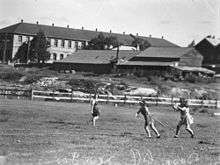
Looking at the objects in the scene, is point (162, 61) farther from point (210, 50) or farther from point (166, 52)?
point (210, 50)

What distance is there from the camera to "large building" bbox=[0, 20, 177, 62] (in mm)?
103125

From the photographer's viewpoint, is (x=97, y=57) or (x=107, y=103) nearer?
→ (x=107, y=103)

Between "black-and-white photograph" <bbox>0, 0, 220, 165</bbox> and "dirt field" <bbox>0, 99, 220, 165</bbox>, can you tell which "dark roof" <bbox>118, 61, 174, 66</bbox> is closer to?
"black-and-white photograph" <bbox>0, 0, 220, 165</bbox>

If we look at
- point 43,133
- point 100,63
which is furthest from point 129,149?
point 100,63

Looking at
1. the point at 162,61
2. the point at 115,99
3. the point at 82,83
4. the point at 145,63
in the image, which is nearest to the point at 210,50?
the point at 162,61

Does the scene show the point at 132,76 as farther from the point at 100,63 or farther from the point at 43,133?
the point at 43,133

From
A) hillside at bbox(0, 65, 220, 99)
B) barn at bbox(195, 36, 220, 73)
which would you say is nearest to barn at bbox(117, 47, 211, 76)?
barn at bbox(195, 36, 220, 73)

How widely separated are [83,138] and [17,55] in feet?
290

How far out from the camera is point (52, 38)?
367 feet

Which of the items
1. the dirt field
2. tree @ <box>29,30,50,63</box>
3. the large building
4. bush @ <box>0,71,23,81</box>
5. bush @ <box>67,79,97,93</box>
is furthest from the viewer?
the large building

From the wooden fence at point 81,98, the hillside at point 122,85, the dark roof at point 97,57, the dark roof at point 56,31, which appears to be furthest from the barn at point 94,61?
the wooden fence at point 81,98

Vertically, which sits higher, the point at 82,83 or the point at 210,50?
the point at 210,50

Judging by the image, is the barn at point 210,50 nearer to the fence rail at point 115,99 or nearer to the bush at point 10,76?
the bush at point 10,76

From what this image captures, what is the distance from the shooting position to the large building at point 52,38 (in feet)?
338
